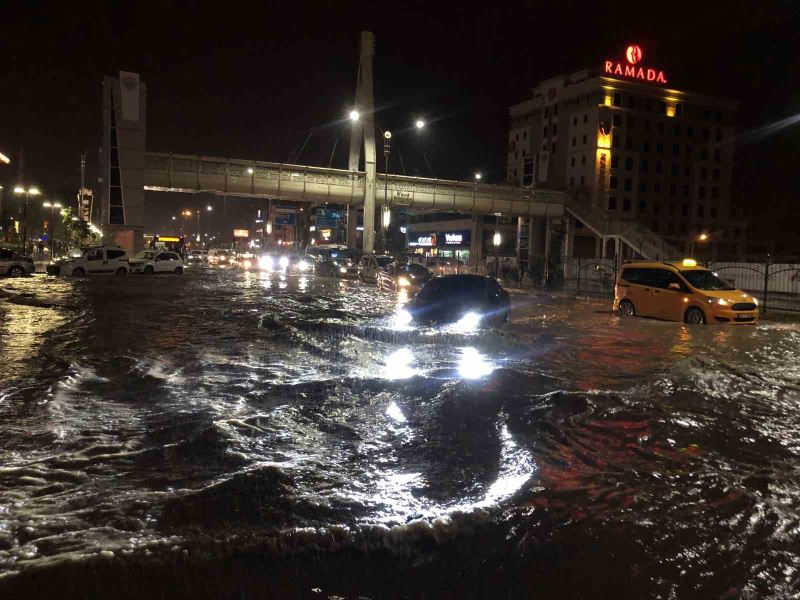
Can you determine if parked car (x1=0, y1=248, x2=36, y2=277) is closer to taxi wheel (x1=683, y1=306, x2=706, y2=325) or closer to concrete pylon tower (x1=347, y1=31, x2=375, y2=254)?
concrete pylon tower (x1=347, y1=31, x2=375, y2=254)

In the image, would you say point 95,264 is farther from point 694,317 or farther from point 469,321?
point 694,317

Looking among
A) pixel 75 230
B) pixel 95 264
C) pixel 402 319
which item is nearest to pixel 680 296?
pixel 402 319

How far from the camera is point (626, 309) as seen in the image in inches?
817

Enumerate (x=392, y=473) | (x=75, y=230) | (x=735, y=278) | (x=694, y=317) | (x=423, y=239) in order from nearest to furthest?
(x=392, y=473)
(x=694, y=317)
(x=735, y=278)
(x=75, y=230)
(x=423, y=239)

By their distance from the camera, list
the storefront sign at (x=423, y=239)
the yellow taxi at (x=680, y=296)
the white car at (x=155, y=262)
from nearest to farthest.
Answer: the yellow taxi at (x=680, y=296) < the white car at (x=155, y=262) < the storefront sign at (x=423, y=239)

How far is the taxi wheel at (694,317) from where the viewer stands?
18.3 m

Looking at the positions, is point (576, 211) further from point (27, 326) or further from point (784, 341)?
point (27, 326)

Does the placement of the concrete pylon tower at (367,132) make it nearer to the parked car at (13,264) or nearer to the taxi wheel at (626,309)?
the parked car at (13,264)

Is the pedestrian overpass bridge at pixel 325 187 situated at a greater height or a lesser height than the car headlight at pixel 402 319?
greater

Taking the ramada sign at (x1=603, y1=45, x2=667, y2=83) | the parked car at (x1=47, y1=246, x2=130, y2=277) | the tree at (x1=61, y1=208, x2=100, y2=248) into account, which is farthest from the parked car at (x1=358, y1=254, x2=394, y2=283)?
the ramada sign at (x1=603, y1=45, x2=667, y2=83)

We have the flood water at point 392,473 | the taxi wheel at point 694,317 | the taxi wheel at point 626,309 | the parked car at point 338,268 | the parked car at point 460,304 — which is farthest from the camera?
the parked car at point 338,268

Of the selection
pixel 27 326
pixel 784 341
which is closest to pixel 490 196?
pixel 784 341

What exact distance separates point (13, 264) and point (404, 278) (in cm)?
2143

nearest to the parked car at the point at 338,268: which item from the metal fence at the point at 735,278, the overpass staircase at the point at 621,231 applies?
the metal fence at the point at 735,278
